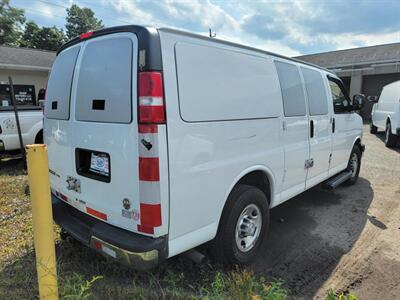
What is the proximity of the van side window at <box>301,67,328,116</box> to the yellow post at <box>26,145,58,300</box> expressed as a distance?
3321mm

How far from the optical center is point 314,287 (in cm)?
291

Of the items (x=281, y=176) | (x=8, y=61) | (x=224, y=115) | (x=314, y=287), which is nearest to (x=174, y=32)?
(x=224, y=115)

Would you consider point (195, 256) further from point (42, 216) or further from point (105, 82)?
point (105, 82)

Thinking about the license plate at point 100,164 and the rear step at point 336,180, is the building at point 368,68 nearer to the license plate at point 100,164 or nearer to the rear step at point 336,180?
the rear step at point 336,180

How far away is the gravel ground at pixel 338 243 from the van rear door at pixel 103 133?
170 cm

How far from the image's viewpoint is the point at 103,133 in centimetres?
246

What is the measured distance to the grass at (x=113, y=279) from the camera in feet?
8.44

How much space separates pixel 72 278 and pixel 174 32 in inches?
89.8

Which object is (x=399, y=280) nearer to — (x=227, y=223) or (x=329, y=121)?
(x=227, y=223)

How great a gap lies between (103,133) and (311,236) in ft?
9.67

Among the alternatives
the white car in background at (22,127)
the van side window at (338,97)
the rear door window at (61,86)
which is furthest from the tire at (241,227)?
the white car in background at (22,127)

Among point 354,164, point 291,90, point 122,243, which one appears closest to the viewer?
point 122,243

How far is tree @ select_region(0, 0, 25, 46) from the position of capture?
123ft

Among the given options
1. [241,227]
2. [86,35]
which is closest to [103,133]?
[86,35]
